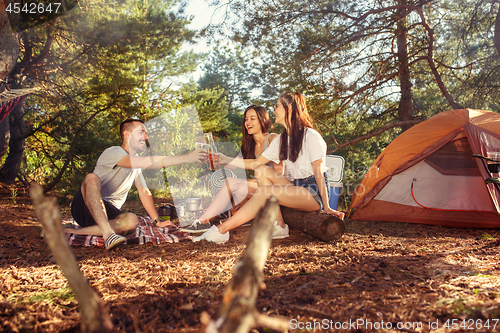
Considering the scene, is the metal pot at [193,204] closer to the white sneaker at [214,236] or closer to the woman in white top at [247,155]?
the woman in white top at [247,155]

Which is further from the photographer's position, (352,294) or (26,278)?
(26,278)

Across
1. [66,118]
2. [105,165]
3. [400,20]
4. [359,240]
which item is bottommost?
[359,240]

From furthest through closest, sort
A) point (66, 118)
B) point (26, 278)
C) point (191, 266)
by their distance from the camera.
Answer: point (66, 118)
point (191, 266)
point (26, 278)

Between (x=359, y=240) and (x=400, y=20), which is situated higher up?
(x=400, y=20)

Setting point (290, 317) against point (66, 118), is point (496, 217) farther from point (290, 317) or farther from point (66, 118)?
point (66, 118)

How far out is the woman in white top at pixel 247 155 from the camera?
10.3 ft

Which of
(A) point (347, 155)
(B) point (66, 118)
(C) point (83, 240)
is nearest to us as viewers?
(C) point (83, 240)

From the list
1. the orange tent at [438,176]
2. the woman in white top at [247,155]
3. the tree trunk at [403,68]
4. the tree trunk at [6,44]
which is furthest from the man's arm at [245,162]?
the tree trunk at [403,68]

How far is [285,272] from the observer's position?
1.97 metres

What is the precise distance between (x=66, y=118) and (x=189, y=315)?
612 centimetres

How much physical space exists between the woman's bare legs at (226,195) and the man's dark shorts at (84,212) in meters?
0.89

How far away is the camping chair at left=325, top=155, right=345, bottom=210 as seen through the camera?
3400mm

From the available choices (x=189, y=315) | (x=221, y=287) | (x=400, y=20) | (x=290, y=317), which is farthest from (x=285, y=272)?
(x=400, y=20)

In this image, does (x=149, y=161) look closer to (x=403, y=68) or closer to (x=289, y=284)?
(x=289, y=284)
